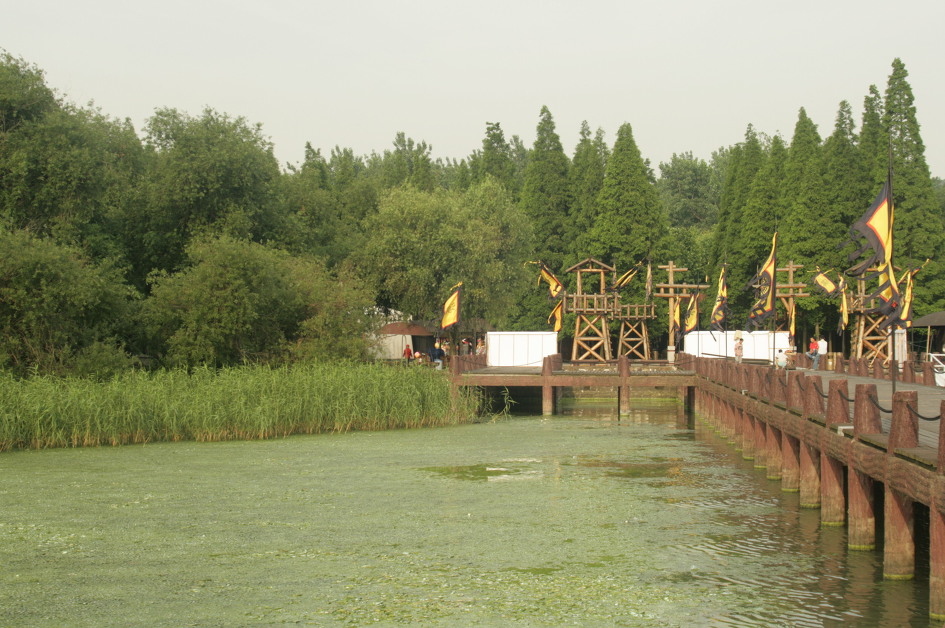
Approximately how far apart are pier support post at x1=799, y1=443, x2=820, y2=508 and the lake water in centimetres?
35

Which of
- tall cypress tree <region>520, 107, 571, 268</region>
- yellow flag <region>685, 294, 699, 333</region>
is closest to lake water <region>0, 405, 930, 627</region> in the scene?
yellow flag <region>685, 294, 699, 333</region>

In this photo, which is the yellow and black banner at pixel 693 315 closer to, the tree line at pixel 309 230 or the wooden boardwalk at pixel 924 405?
the tree line at pixel 309 230

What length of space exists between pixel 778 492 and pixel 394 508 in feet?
26.3

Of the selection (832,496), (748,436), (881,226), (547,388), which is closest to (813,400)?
(832,496)

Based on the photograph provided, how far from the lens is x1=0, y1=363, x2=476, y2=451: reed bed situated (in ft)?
94.1

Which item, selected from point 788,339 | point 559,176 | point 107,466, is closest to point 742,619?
point 107,466

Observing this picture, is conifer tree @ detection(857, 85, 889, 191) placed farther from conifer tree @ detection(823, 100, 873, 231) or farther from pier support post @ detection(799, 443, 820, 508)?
pier support post @ detection(799, 443, 820, 508)

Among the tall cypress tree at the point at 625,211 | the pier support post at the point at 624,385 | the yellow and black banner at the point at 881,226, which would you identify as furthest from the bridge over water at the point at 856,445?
the tall cypress tree at the point at 625,211

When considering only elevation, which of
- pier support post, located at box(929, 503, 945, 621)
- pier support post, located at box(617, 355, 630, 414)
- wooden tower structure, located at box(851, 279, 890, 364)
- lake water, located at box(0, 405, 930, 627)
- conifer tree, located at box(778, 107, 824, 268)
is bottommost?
lake water, located at box(0, 405, 930, 627)

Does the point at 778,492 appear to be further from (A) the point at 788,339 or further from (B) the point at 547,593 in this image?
(A) the point at 788,339

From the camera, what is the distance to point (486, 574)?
14.5 meters

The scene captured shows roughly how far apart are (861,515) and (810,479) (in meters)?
3.95

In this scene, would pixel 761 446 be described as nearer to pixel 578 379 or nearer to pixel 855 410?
pixel 855 410

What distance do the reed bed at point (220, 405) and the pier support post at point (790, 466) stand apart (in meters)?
15.3
